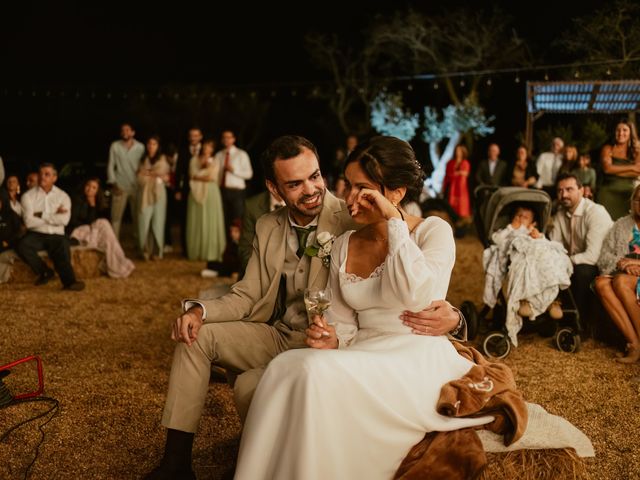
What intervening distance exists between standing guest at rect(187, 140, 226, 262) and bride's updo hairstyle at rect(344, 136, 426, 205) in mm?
7162

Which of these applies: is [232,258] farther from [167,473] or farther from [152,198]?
[167,473]

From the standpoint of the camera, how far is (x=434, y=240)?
268 centimetres

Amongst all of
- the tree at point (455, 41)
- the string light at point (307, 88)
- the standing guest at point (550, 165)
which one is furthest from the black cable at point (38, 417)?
the tree at point (455, 41)

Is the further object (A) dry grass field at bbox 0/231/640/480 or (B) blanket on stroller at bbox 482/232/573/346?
(B) blanket on stroller at bbox 482/232/573/346

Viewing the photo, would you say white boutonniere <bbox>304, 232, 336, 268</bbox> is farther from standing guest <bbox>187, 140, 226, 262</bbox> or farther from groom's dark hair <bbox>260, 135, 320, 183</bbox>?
standing guest <bbox>187, 140, 226, 262</bbox>

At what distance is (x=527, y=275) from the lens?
17.0ft

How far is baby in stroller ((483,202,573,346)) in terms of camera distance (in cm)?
517

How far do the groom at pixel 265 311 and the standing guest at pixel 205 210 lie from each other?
6.61 metres

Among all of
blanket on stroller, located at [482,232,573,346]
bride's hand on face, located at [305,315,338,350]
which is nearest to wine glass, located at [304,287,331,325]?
bride's hand on face, located at [305,315,338,350]

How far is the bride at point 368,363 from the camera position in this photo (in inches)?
85.3

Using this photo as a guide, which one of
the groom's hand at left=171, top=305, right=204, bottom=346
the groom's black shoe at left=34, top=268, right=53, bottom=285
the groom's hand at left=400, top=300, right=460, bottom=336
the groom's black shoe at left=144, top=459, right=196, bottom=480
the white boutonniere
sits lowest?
the groom's black shoe at left=34, top=268, right=53, bottom=285

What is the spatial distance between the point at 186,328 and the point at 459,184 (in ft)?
36.6

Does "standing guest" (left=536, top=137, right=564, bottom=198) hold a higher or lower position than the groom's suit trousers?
higher

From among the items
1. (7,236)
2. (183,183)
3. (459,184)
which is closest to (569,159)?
(459,184)
